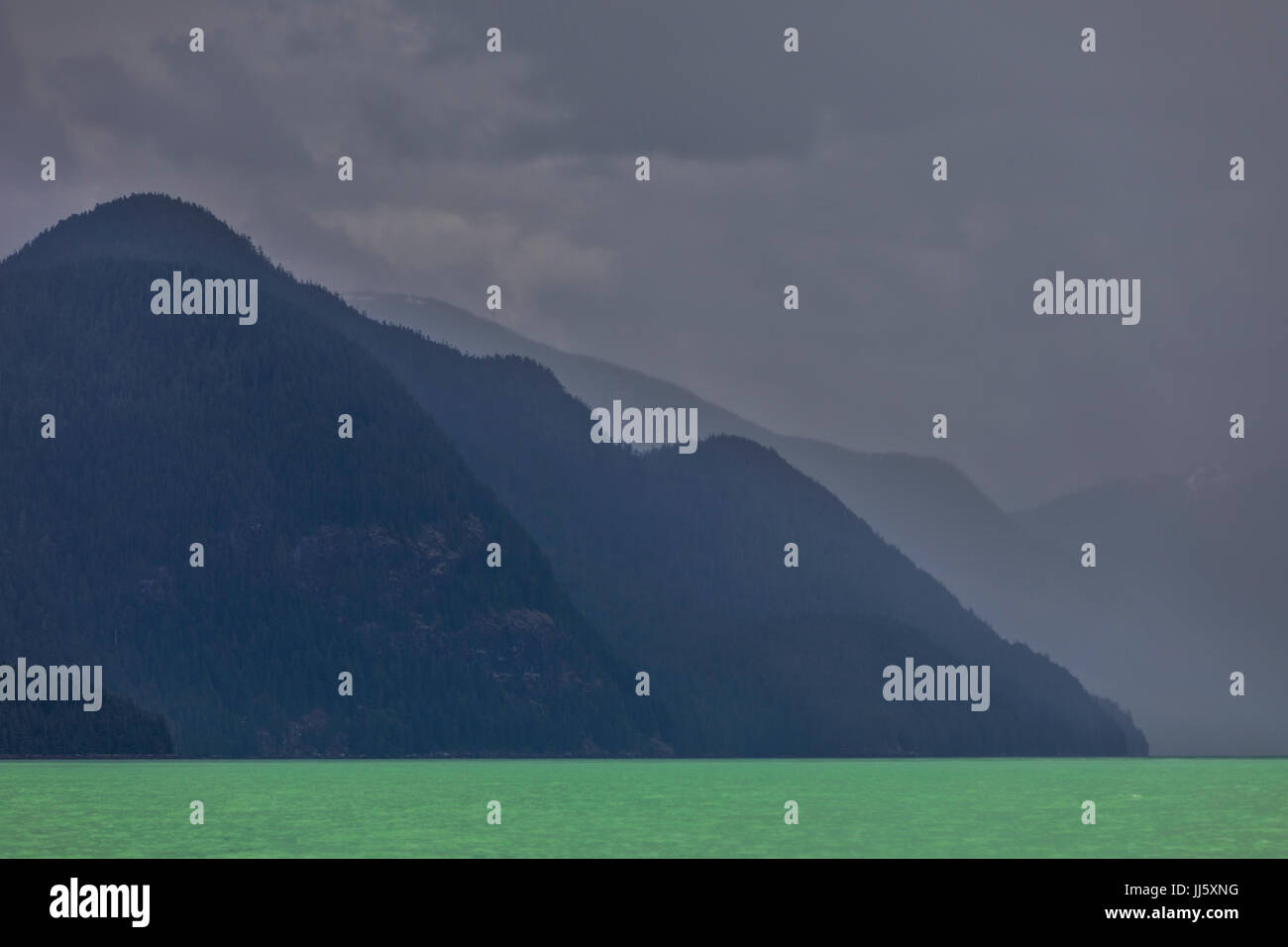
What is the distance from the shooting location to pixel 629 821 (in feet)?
373

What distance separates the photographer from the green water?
288 ft

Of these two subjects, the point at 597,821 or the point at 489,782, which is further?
the point at 489,782

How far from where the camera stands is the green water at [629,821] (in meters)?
87.8
